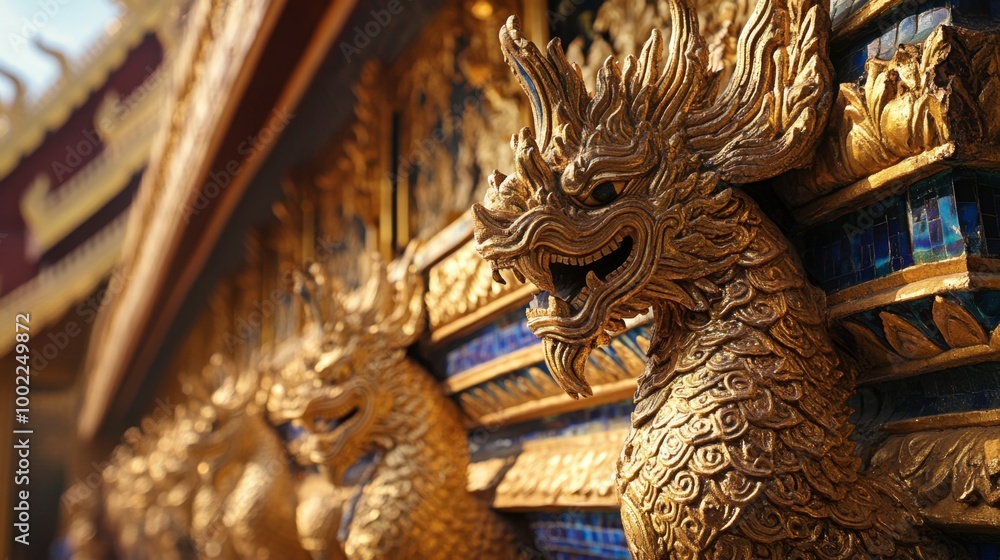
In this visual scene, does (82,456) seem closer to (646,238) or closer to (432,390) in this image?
(432,390)

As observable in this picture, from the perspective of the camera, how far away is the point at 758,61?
1.10 meters

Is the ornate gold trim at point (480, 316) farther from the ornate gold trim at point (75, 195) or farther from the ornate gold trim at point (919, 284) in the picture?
the ornate gold trim at point (75, 195)

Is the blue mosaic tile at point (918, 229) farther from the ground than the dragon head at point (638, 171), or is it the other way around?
the dragon head at point (638, 171)

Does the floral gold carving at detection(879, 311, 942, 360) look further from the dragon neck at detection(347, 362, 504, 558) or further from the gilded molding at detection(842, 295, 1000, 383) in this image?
the dragon neck at detection(347, 362, 504, 558)

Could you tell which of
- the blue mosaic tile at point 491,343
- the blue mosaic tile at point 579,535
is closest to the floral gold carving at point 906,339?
the blue mosaic tile at point 579,535

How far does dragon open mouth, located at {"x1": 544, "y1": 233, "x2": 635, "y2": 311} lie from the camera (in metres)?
1.06

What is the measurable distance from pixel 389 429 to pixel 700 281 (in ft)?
4.04

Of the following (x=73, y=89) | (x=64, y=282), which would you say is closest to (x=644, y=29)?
(x=73, y=89)

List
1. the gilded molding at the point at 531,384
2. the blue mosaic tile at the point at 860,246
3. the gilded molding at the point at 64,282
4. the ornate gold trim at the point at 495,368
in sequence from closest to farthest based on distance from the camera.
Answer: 1. the blue mosaic tile at the point at 860,246
2. the gilded molding at the point at 531,384
3. the ornate gold trim at the point at 495,368
4. the gilded molding at the point at 64,282

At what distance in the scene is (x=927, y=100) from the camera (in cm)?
93

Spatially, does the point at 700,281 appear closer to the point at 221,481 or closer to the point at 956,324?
the point at 956,324

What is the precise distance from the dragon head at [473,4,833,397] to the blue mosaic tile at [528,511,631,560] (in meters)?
0.59

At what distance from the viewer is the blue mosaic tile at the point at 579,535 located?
5.20 ft

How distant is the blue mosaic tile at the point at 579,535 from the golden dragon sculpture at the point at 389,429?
0.14 meters
